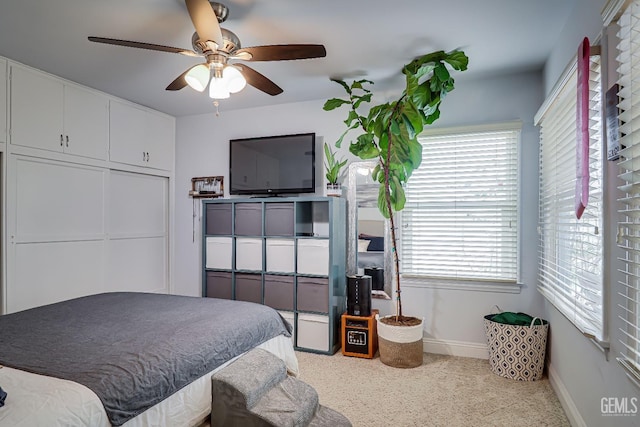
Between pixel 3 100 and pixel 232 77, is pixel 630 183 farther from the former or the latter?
pixel 3 100

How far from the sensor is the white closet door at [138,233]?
4.04 meters

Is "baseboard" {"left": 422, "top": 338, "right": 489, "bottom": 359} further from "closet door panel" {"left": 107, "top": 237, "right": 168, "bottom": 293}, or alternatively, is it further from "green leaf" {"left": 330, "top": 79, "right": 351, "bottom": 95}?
"closet door panel" {"left": 107, "top": 237, "right": 168, "bottom": 293}

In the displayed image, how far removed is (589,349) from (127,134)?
14.7 ft

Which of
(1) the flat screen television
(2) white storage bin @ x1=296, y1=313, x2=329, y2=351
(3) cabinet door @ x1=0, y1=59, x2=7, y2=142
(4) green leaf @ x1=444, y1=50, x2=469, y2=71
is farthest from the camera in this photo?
(1) the flat screen television

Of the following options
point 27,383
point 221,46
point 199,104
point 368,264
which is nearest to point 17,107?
point 199,104

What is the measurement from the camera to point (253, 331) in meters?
2.35

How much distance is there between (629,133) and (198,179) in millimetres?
4176

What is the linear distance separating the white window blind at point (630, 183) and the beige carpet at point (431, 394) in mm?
1114

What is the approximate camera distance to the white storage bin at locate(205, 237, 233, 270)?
396 cm

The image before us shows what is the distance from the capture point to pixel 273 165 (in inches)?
161

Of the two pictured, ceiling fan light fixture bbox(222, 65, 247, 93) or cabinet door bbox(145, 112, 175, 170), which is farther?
cabinet door bbox(145, 112, 175, 170)

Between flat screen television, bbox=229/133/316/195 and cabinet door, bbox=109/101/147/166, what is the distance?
1.03m

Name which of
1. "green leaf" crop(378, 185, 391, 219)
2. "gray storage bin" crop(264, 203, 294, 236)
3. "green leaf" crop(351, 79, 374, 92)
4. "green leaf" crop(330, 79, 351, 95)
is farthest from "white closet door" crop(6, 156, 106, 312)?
"green leaf" crop(378, 185, 391, 219)

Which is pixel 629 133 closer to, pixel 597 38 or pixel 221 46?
pixel 597 38
